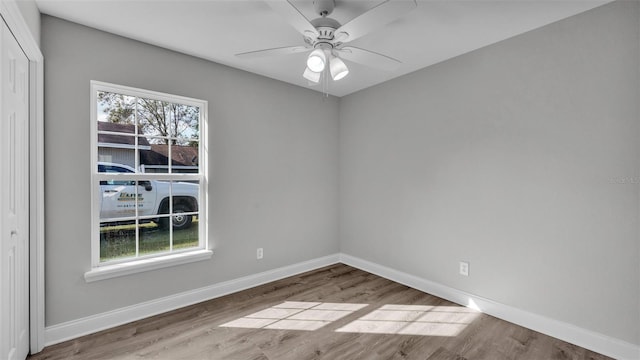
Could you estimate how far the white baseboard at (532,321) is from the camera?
1.97 metres

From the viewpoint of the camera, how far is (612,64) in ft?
6.52

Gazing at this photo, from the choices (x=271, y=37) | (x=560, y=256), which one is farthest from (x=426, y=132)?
(x=271, y=37)

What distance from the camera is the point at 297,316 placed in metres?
2.59

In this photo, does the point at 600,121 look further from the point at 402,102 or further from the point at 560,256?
the point at 402,102

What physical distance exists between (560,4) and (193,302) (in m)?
3.84

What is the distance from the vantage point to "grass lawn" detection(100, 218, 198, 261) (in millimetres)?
2434

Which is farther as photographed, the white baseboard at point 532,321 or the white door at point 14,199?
the white baseboard at point 532,321

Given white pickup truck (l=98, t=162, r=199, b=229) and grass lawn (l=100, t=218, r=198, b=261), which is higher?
white pickup truck (l=98, t=162, r=199, b=229)

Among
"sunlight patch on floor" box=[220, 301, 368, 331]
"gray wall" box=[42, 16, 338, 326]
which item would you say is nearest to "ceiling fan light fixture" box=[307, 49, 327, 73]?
"gray wall" box=[42, 16, 338, 326]

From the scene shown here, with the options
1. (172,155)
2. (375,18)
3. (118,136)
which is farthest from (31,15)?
(375,18)

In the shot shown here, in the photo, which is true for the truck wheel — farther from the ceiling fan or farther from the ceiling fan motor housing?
the ceiling fan motor housing

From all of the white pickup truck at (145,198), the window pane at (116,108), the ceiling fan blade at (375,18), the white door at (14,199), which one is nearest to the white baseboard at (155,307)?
the white door at (14,199)

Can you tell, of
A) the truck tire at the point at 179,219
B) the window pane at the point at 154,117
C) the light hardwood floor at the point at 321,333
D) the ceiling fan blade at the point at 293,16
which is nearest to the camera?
the ceiling fan blade at the point at 293,16

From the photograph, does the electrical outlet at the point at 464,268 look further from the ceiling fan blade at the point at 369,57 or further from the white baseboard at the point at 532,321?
the ceiling fan blade at the point at 369,57
